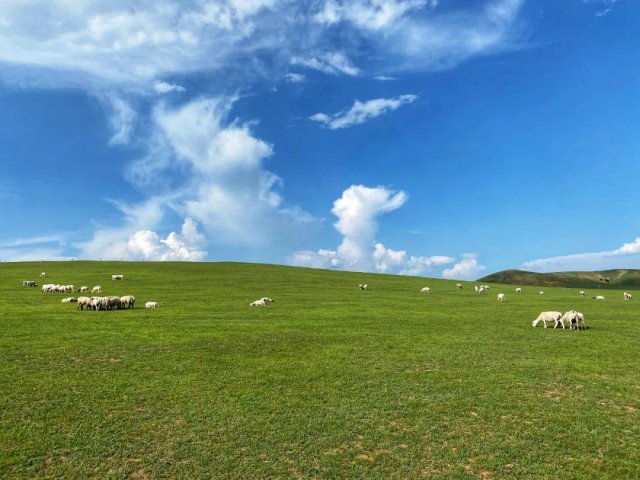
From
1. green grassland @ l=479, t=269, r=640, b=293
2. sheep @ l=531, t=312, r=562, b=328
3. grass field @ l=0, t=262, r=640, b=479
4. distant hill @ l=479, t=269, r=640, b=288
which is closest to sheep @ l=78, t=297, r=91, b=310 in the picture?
grass field @ l=0, t=262, r=640, b=479

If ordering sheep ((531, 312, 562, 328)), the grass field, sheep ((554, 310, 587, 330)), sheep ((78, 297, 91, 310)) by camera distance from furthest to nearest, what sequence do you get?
sheep ((78, 297, 91, 310)) → sheep ((531, 312, 562, 328)) → sheep ((554, 310, 587, 330)) → the grass field

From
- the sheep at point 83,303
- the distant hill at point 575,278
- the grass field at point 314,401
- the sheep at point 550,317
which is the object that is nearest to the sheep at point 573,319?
the sheep at point 550,317

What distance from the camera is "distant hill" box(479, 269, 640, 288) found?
149250 millimetres

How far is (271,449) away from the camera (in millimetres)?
12859

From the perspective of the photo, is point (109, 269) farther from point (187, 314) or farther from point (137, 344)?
Answer: point (137, 344)

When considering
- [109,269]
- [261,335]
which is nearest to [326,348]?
[261,335]

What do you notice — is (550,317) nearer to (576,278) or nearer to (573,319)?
(573,319)

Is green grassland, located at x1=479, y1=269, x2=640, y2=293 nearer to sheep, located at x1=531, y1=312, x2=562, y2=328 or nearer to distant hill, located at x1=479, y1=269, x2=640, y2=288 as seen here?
distant hill, located at x1=479, y1=269, x2=640, y2=288

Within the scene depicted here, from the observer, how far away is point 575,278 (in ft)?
503

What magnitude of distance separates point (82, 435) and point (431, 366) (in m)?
14.9

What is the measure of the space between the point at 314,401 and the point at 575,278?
539ft

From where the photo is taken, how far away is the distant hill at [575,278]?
14925 centimetres

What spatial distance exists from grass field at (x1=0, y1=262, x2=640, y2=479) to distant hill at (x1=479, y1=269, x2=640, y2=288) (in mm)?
132595

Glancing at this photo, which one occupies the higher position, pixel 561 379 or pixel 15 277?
pixel 15 277
